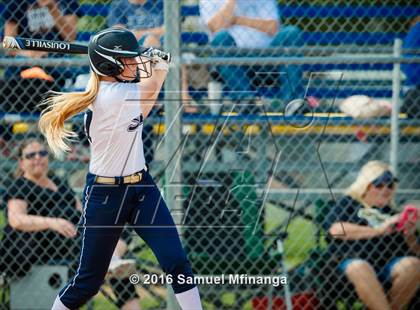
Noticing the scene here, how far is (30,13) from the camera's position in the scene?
20.0ft

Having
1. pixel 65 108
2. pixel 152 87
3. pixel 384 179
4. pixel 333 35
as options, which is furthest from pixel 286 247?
pixel 65 108

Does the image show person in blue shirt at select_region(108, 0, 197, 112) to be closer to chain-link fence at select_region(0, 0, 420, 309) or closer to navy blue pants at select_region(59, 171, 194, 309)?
chain-link fence at select_region(0, 0, 420, 309)

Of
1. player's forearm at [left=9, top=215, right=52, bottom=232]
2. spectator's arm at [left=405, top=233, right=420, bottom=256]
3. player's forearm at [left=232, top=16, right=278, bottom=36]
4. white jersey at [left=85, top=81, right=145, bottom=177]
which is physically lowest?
spectator's arm at [left=405, top=233, right=420, bottom=256]

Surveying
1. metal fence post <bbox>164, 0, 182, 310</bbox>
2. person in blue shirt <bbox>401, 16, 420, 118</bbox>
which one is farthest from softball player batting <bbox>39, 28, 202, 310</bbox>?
person in blue shirt <bbox>401, 16, 420, 118</bbox>

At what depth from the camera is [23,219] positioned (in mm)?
5719

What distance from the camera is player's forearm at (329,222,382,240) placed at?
5719 millimetres

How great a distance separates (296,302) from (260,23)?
203 cm

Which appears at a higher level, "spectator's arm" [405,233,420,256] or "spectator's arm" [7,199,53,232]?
"spectator's arm" [7,199,53,232]

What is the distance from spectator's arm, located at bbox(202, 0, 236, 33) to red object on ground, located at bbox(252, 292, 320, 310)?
194cm

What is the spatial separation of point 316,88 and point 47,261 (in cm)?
231

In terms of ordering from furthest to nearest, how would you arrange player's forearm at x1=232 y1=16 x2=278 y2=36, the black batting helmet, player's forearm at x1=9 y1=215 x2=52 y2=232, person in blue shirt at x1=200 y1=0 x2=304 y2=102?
player's forearm at x1=232 y1=16 x2=278 y2=36
person in blue shirt at x1=200 y1=0 x2=304 y2=102
player's forearm at x1=9 y1=215 x2=52 y2=232
the black batting helmet

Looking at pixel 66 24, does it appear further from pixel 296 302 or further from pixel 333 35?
pixel 296 302

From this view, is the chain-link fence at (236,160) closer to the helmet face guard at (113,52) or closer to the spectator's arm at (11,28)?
the spectator's arm at (11,28)

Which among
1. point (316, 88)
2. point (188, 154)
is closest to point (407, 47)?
point (316, 88)
